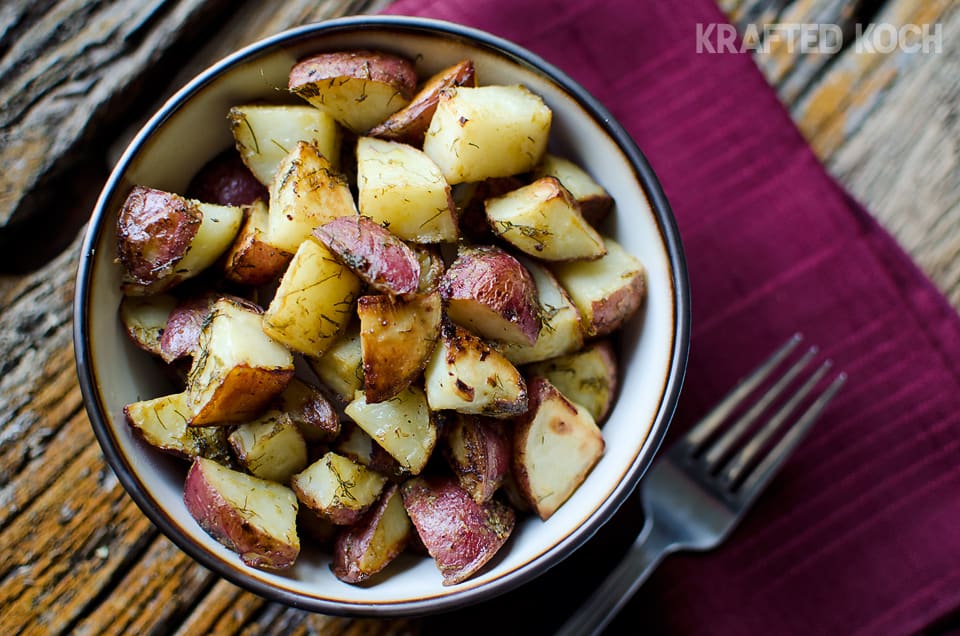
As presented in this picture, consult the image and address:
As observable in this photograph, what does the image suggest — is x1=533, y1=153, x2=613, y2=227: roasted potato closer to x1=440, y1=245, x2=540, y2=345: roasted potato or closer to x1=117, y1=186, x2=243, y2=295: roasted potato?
x1=440, y1=245, x2=540, y2=345: roasted potato

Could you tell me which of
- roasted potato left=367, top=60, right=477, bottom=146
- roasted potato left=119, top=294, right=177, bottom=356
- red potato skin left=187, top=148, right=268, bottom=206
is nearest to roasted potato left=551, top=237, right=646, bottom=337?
roasted potato left=367, top=60, right=477, bottom=146

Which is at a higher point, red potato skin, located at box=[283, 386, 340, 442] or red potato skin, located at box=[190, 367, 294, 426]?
red potato skin, located at box=[190, 367, 294, 426]

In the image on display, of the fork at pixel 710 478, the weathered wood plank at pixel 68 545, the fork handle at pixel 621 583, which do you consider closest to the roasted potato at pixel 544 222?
the fork at pixel 710 478

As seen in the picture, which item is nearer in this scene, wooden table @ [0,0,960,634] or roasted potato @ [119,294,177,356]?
roasted potato @ [119,294,177,356]

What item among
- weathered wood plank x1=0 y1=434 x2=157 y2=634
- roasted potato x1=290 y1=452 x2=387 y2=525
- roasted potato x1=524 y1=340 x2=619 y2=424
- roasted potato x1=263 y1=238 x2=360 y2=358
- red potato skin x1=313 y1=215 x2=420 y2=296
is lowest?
weathered wood plank x1=0 y1=434 x2=157 y2=634

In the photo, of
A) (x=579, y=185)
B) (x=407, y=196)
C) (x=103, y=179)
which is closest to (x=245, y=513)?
(x=407, y=196)

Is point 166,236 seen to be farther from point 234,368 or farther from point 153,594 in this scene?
point 153,594

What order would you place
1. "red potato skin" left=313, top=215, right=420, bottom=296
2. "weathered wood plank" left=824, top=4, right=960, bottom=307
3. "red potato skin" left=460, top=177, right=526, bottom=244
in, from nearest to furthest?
1. "red potato skin" left=313, top=215, right=420, bottom=296
2. "red potato skin" left=460, top=177, right=526, bottom=244
3. "weathered wood plank" left=824, top=4, right=960, bottom=307
